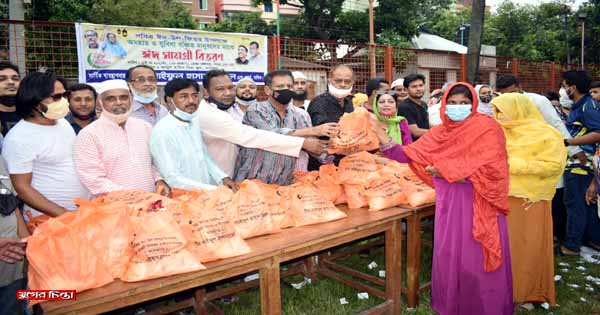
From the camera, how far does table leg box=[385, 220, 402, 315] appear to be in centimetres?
308

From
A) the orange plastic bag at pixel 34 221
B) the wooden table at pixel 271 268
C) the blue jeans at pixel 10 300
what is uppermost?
the orange plastic bag at pixel 34 221

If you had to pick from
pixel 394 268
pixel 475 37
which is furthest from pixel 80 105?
pixel 475 37

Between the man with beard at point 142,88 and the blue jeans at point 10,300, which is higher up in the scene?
the man with beard at point 142,88

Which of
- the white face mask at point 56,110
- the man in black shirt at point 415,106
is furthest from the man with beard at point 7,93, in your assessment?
the man in black shirt at point 415,106

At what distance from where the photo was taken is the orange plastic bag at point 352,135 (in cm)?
296

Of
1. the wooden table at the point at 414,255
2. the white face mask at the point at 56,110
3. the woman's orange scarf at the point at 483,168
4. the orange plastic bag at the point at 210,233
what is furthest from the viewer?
the wooden table at the point at 414,255

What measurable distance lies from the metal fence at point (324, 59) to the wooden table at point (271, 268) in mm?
3640

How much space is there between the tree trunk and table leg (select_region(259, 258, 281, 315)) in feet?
28.7

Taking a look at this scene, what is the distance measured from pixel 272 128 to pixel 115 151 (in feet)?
3.65

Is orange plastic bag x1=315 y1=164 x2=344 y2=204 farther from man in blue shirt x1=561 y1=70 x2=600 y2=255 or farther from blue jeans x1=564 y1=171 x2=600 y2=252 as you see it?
blue jeans x1=564 y1=171 x2=600 y2=252

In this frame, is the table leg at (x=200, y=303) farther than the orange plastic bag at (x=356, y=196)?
Yes

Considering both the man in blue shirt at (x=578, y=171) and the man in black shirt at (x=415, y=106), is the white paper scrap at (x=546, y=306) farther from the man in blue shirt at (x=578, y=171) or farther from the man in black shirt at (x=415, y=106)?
the man in black shirt at (x=415, y=106)

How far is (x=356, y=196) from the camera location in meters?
→ 3.05

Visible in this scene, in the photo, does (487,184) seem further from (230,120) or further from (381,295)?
(230,120)
